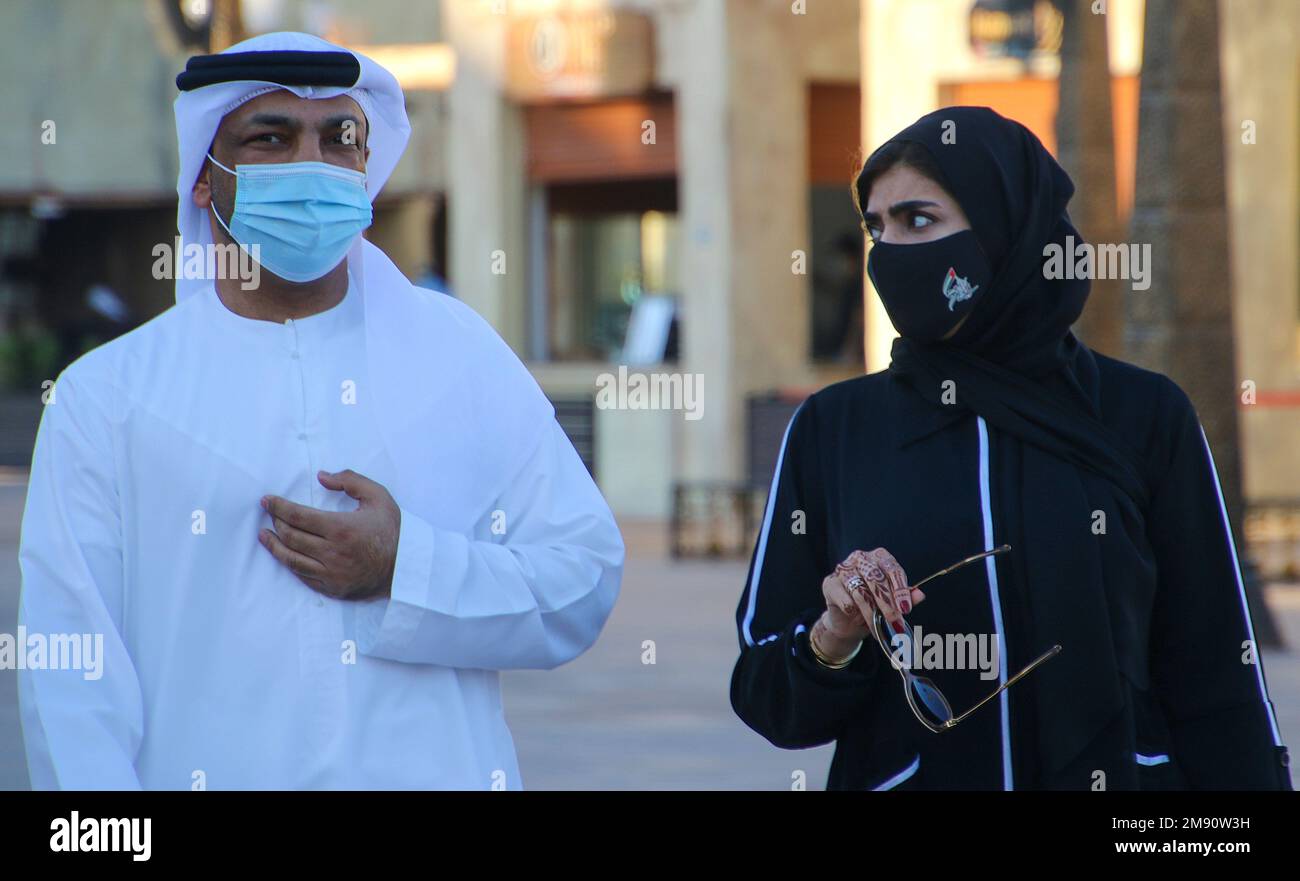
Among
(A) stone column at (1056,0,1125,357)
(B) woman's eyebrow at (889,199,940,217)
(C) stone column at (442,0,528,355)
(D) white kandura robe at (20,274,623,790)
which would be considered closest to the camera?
(D) white kandura robe at (20,274,623,790)

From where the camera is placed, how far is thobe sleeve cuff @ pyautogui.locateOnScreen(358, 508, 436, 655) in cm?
303

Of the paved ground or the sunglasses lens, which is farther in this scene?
the paved ground

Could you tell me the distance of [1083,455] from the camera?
309cm

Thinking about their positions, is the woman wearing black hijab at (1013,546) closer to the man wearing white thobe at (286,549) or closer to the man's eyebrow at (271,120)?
the man wearing white thobe at (286,549)

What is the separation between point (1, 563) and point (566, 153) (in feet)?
20.8

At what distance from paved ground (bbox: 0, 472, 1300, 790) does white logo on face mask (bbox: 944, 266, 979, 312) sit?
392 cm

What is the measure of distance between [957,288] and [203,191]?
117 centimetres

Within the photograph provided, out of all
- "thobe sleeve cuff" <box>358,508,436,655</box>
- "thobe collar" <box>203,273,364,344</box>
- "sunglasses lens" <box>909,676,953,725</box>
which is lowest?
"sunglasses lens" <box>909,676,953,725</box>

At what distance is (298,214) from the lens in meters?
3.13

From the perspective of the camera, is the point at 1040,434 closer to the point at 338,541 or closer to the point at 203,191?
the point at 338,541

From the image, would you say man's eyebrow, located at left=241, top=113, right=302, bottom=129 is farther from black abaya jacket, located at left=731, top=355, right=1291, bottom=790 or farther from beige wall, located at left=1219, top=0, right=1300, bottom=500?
beige wall, located at left=1219, top=0, right=1300, bottom=500

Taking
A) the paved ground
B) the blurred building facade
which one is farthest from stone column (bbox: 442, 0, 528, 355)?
the paved ground

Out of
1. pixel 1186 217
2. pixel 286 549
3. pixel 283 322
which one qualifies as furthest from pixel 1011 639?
pixel 1186 217

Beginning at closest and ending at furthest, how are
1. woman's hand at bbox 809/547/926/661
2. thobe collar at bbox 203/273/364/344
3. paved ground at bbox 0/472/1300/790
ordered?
woman's hand at bbox 809/547/926/661 → thobe collar at bbox 203/273/364/344 → paved ground at bbox 0/472/1300/790
